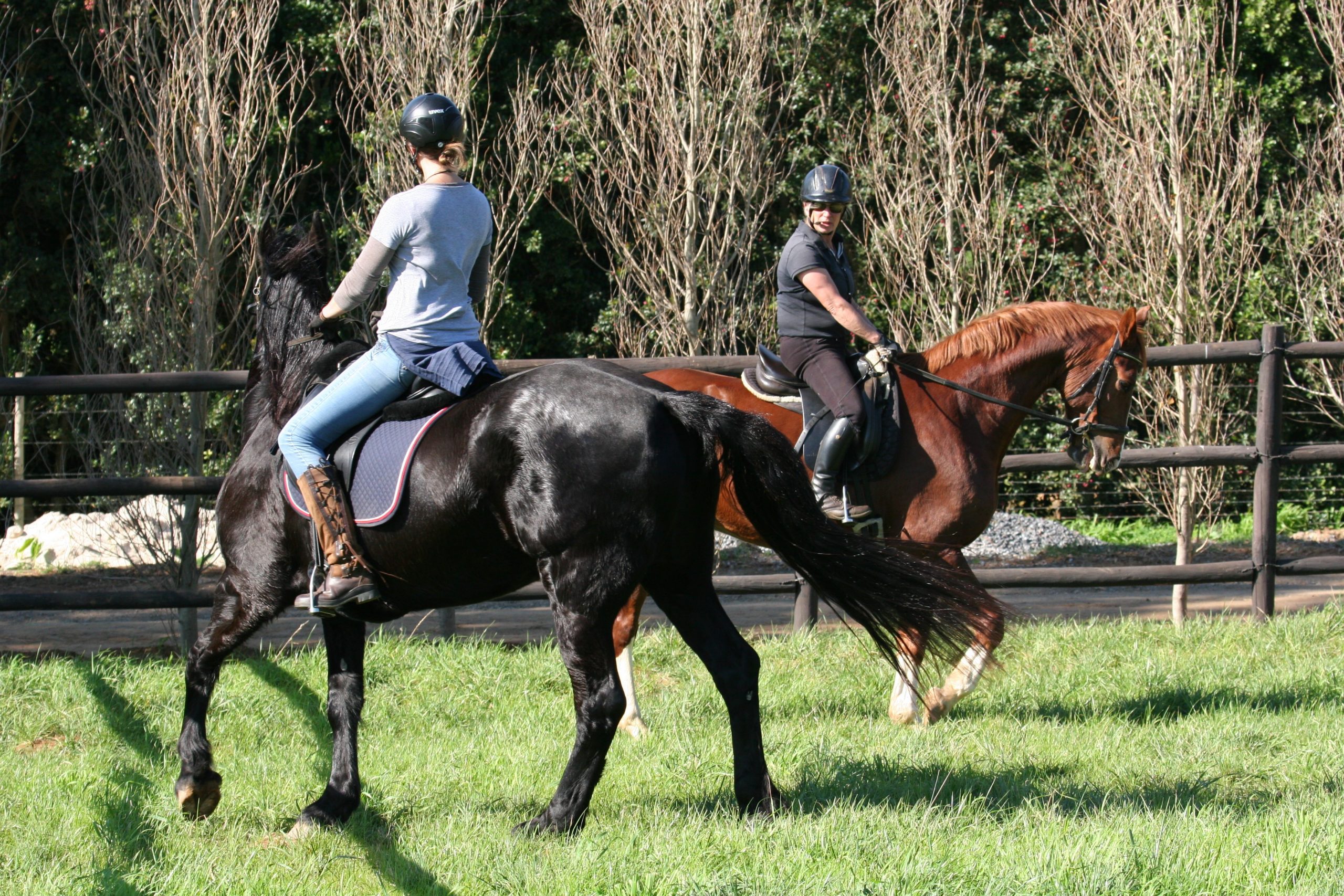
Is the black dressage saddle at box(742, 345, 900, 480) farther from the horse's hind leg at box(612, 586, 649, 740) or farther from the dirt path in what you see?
the dirt path

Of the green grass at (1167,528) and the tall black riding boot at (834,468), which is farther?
the green grass at (1167,528)

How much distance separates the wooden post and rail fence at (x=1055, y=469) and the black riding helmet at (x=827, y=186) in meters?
1.45

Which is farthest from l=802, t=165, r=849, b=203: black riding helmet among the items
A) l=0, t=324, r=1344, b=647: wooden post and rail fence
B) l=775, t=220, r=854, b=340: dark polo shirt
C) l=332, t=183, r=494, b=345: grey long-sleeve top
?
l=332, t=183, r=494, b=345: grey long-sleeve top

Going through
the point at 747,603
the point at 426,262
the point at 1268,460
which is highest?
the point at 426,262

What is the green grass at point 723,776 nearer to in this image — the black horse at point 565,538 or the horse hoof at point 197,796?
the horse hoof at point 197,796

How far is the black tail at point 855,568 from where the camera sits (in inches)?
169

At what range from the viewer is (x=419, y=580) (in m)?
4.31

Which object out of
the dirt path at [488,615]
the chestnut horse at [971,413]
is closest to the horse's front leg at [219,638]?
the chestnut horse at [971,413]

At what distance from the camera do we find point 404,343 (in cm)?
426

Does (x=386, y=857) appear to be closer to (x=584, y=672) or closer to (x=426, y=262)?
(x=584, y=672)

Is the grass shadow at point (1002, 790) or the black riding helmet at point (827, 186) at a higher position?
the black riding helmet at point (827, 186)

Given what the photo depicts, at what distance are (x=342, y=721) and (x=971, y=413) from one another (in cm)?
349

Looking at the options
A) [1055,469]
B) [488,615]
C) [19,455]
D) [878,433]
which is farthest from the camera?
[19,455]

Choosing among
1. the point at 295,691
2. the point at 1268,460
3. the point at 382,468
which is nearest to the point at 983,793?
the point at 382,468
